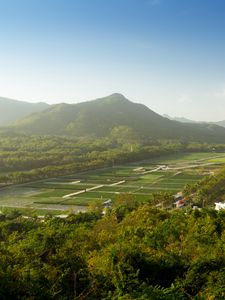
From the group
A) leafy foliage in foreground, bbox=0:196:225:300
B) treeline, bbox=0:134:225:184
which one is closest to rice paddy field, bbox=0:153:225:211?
treeline, bbox=0:134:225:184

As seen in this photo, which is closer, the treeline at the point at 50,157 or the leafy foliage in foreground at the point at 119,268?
the leafy foliage in foreground at the point at 119,268

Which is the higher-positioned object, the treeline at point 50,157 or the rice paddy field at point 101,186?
the treeline at point 50,157

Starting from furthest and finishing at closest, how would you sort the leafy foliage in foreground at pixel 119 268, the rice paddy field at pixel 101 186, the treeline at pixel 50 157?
1. the treeline at pixel 50 157
2. the rice paddy field at pixel 101 186
3. the leafy foliage in foreground at pixel 119 268

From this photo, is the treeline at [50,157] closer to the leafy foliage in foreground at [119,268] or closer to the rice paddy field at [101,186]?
the rice paddy field at [101,186]

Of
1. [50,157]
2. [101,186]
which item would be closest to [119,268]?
[101,186]

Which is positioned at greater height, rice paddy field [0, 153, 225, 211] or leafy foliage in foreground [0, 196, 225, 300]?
leafy foliage in foreground [0, 196, 225, 300]

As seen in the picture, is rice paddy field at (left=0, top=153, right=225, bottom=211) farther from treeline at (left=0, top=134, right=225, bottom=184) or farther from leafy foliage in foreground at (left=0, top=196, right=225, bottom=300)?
leafy foliage in foreground at (left=0, top=196, right=225, bottom=300)

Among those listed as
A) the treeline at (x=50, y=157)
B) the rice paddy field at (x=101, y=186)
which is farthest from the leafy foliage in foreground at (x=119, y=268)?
the treeline at (x=50, y=157)

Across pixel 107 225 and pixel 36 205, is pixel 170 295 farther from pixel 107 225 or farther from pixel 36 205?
pixel 36 205
